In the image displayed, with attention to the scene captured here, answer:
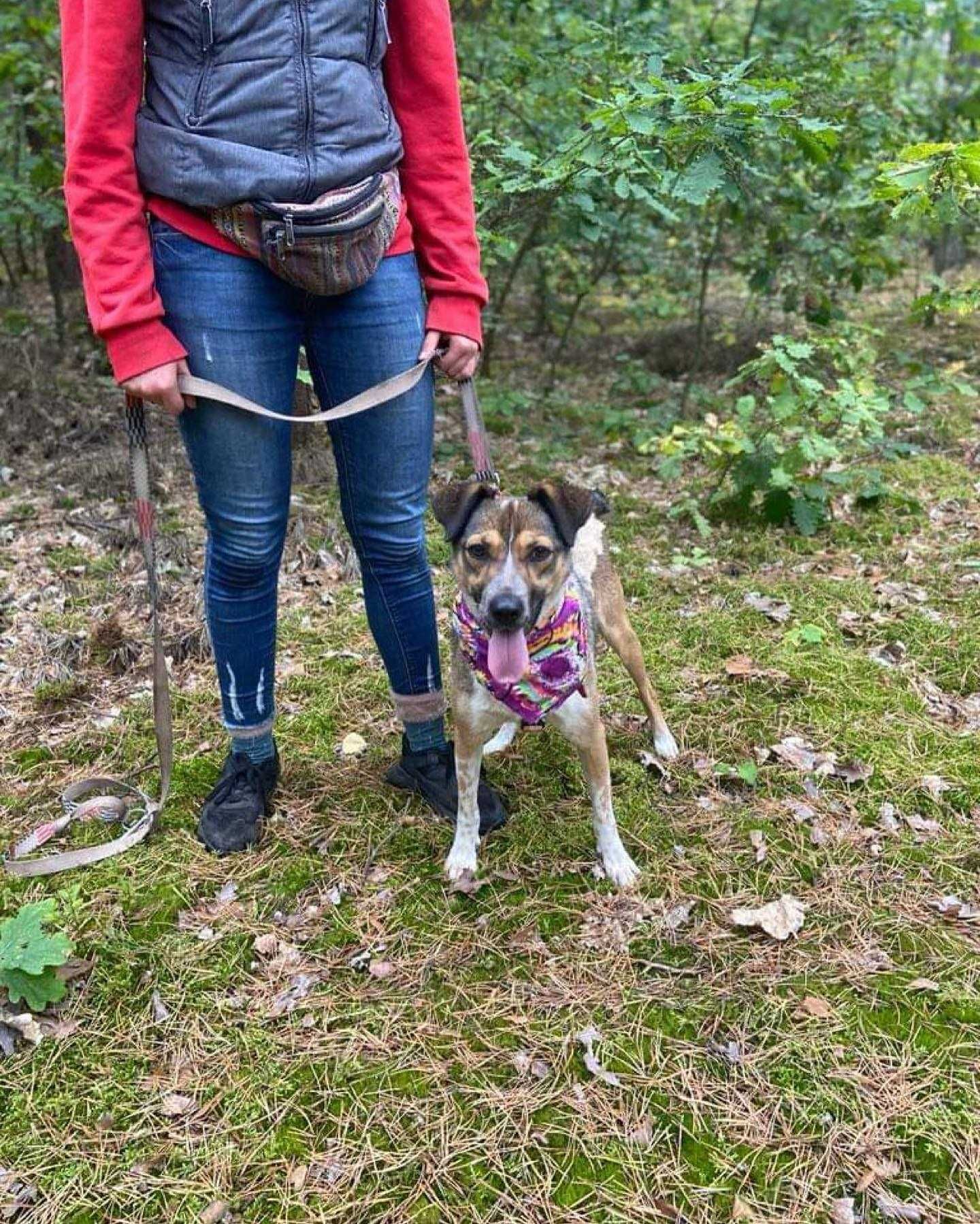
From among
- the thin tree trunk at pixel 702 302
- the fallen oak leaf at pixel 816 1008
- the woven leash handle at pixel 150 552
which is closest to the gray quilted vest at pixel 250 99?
the woven leash handle at pixel 150 552

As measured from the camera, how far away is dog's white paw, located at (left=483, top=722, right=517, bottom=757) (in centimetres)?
365

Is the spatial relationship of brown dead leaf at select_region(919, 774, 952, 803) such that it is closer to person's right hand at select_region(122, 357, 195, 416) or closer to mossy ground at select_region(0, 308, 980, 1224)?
mossy ground at select_region(0, 308, 980, 1224)

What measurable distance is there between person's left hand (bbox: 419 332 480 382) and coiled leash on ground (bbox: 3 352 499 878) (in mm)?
40

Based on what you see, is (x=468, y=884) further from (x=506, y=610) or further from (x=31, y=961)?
(x=31, y=961)

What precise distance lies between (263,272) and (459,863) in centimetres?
198

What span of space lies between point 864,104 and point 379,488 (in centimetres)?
594

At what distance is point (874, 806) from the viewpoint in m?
3.19

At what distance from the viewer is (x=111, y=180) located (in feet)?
7.08

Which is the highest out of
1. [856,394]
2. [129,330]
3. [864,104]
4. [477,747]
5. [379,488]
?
[864,104]

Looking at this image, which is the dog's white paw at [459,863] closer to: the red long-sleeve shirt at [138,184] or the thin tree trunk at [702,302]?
the red long-sleeve shirt at [138,184]

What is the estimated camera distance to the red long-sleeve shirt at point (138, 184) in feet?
6.87

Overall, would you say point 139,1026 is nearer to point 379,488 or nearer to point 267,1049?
point 267,1049

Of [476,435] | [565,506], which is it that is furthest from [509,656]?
[476,435]

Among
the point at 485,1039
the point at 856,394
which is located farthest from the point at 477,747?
the point at 856,394
